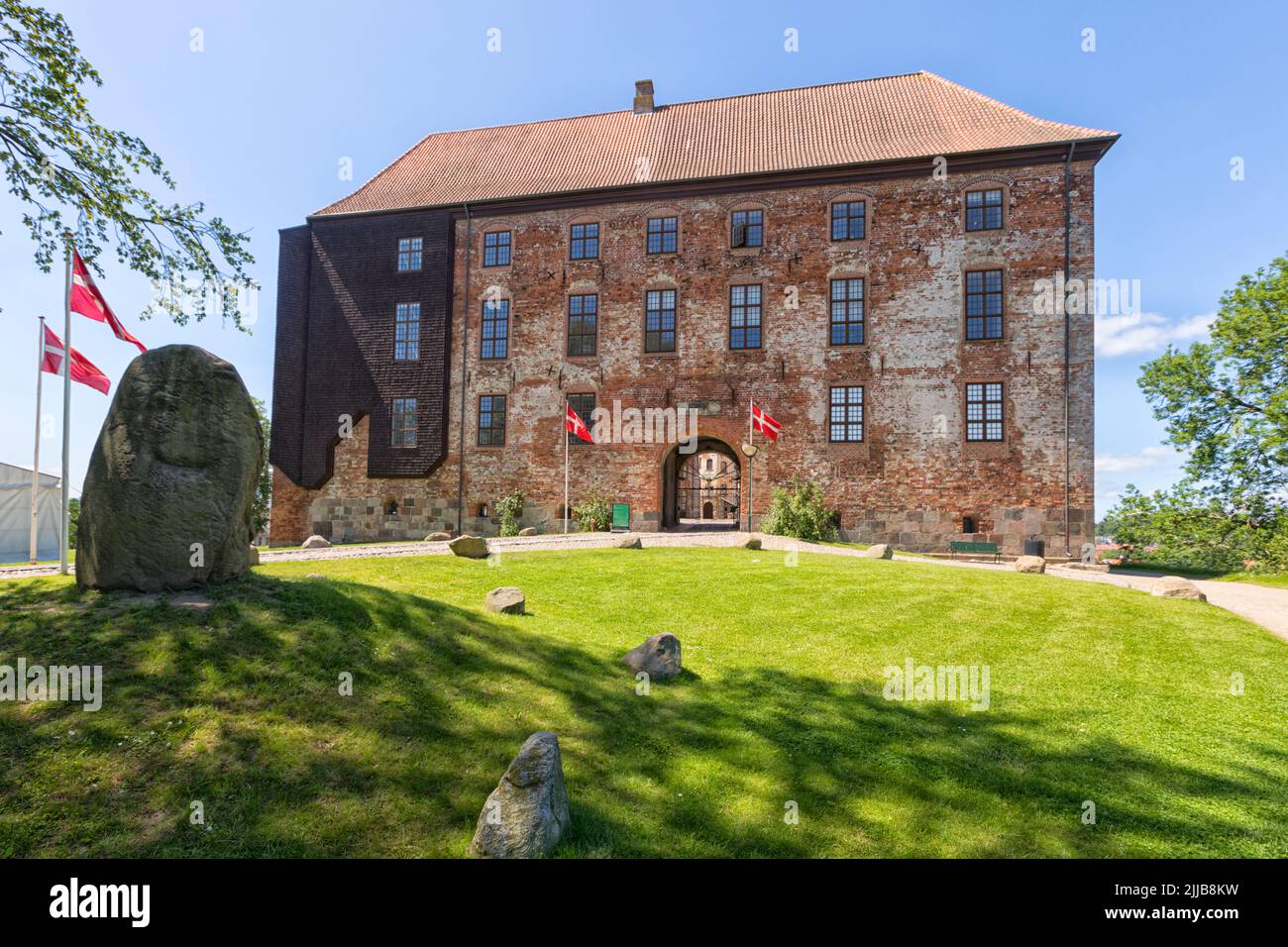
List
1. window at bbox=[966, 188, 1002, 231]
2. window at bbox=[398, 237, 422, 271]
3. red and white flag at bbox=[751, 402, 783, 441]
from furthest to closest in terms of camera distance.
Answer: window at bbox=[398, 237, 422, 271]
red and white flag at bbox=[751, 402, 783, 441]
window at bbox=[966, 188, 1002, 231]

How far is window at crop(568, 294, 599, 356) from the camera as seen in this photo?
2405cm

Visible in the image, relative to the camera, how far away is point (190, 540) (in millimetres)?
6148

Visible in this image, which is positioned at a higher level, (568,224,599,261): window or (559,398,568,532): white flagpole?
(568,224,599,261): window

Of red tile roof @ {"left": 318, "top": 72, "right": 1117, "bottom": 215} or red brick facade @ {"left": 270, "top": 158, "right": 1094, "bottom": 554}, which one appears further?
red tile roof @ {"left": 318, "top": 72, "right": 1117, "bottom": 215}

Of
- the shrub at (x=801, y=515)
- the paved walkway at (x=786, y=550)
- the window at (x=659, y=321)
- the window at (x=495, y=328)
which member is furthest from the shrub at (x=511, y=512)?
the shrub at (x=801, y=515)

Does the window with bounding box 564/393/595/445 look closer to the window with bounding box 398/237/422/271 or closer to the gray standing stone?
the window with bounding box 398/237/422/271

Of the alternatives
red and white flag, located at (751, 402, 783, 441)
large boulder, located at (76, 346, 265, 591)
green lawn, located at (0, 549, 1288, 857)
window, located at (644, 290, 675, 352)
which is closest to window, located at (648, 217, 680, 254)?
window, located at (644, 290, 675, 352)

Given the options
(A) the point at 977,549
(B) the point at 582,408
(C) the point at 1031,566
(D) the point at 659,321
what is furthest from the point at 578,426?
(C) the point at 1031,566

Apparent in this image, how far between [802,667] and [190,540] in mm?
6559

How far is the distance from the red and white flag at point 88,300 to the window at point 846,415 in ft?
62.2

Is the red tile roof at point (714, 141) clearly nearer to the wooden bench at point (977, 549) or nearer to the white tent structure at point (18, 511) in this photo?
the wooden bench at point (977, 549)

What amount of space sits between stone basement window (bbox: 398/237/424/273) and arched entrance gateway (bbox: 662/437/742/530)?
1333cm
